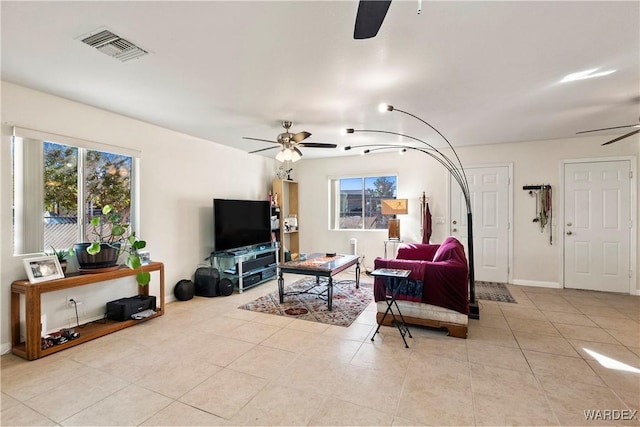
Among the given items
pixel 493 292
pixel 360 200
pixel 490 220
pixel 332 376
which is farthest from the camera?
pixel 360 200

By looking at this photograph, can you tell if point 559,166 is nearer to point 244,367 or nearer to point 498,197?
point 498,197

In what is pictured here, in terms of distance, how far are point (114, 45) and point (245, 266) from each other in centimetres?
357

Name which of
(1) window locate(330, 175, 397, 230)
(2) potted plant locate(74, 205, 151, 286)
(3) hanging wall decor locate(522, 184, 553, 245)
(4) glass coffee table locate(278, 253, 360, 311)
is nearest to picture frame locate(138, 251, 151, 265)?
(2) potted plant locate(74, 205, 151, 286)

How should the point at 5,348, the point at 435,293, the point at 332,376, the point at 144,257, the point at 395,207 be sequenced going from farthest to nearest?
the point at 395,207, the point at 144,257, the point at 435,293, the point at 5,348, the point at 332,376

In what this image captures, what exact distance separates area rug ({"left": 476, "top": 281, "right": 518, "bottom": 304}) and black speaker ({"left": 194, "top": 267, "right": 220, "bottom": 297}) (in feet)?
13.3

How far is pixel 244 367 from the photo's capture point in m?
2.53

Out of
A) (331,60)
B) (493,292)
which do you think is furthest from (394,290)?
(493,292)

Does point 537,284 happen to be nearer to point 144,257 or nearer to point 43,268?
point 144,257

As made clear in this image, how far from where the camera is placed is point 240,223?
5352 mm

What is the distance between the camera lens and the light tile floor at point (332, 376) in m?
1.95

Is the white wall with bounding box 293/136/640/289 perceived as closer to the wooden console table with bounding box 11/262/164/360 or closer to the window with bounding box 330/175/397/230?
the window with bounding box 330/175/397/230

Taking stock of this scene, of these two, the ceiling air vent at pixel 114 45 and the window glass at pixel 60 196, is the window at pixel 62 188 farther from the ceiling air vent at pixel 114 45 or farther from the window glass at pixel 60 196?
the ceiling air vent at pixel 114 45

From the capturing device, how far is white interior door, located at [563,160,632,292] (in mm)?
4742

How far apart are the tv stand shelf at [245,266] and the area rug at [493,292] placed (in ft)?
11.1
